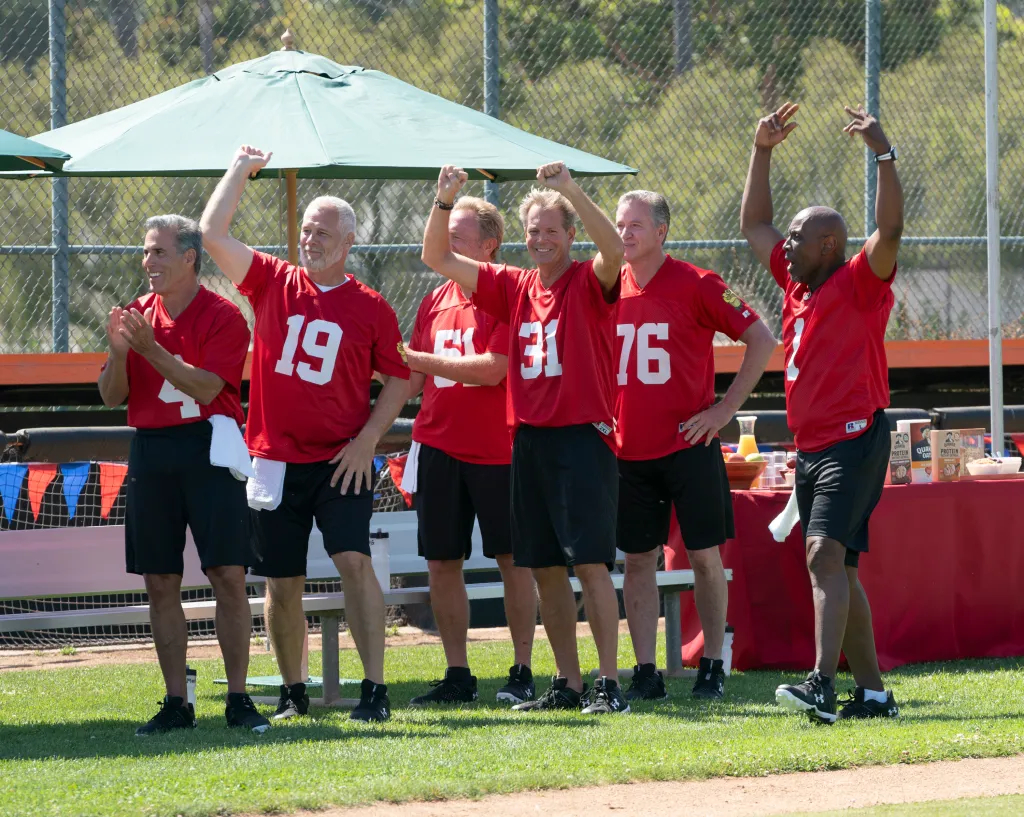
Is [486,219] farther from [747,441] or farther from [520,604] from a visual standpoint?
[747,441]

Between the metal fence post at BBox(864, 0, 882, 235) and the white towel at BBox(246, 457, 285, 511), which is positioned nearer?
A: the white towel at BBox(246, 457, 285, 511)

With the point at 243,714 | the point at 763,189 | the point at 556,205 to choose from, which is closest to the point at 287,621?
the point at 243,714

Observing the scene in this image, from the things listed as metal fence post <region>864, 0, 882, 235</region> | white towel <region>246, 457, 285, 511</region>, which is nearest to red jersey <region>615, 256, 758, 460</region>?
white towel <region>246, 457, 285, 511</region>

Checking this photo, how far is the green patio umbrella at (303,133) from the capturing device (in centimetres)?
638

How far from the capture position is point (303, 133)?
655 cm

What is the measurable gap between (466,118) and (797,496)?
2.60 m

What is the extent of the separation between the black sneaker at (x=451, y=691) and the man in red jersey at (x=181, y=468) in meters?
0.94

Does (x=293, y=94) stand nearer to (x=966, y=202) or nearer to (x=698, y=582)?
(x=698, y=582)

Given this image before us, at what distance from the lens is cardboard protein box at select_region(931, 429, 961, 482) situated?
741 cm

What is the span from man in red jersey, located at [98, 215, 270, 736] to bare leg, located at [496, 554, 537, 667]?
4.18 ft

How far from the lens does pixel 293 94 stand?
22.8 ft

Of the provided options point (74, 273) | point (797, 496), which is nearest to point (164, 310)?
point (797, 496)

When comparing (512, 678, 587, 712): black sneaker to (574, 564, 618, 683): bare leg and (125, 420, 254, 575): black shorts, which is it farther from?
(125, 420, 254, 575): black shorts

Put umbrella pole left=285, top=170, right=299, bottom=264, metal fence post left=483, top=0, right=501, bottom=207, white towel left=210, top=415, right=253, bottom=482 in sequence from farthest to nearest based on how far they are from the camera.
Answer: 1. metal fence post left=483, top=0, right=501, bottom=207
2. umbrella pole left=285, top=170, right=299, bottom=264
3. white towel left=210, top=415, right=253, bottom=482
